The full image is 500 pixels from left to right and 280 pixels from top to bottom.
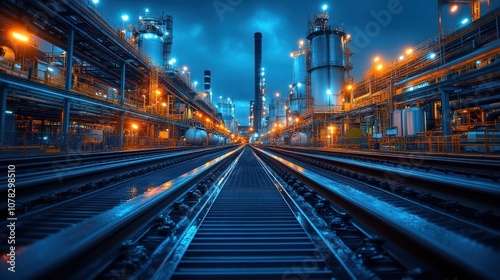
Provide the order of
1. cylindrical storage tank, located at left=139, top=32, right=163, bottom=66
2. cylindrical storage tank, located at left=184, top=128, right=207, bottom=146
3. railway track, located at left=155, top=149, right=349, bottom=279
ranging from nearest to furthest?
railway track, located at left=155, top=149, right=349, bottom=279, cylindrical storage tank, located at left=184, top=128, right=207, bottom=146, cylindrical storage tank, located at left=139, top=32, right=163, bottom=66

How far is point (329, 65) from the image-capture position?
37.0 metres

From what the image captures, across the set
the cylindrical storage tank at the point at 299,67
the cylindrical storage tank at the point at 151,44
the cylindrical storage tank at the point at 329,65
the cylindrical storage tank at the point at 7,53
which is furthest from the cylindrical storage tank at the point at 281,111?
the cylindrical storage tank at the point at 7,53

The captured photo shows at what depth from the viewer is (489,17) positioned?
639 inches

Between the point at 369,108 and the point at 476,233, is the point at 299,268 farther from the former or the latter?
the point at 369,108

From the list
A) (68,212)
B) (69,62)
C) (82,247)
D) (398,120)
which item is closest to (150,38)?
(69,62)

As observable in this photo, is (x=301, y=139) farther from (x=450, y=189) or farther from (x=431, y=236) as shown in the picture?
(x=431, y=236)

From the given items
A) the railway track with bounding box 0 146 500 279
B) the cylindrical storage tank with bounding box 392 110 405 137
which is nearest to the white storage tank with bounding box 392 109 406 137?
the cylindrical storage tank with bounding box 392 110 405 137

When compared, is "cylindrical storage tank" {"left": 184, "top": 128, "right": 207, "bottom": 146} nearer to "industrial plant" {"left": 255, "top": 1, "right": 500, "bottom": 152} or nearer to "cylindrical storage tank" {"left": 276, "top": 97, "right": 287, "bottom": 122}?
"industrial plant" {"left": 255, "top": 1, "right": 500, "bottom": 152}

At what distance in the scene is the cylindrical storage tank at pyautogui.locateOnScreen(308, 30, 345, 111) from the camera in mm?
36781

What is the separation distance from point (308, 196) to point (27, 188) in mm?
4536

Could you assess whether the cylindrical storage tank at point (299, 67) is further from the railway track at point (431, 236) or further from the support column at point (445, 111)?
the railway track at point (431, 236)

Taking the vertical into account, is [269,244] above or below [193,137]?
below

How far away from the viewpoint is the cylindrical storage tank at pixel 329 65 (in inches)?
1448

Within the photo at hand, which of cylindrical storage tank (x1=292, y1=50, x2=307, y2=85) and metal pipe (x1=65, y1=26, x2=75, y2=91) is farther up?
cylindrical storage tank (x1=292, y1=50, x2=307, y2=85)
